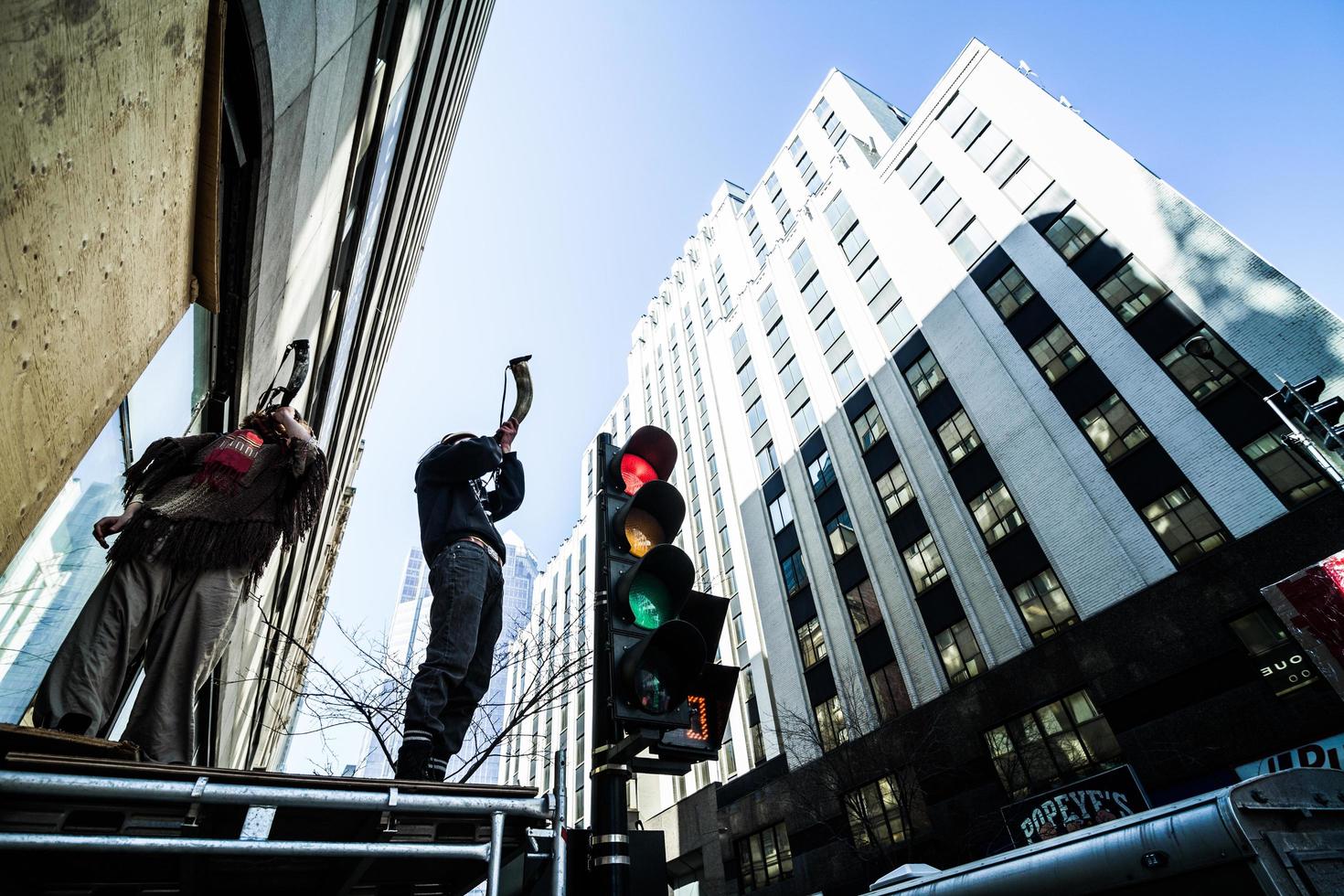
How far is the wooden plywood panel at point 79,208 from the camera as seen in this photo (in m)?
1.58

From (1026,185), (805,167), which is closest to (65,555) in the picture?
(1026,185)

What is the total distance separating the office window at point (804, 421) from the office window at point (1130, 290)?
42.9 feet

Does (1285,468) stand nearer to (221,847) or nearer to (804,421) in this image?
(804,421)

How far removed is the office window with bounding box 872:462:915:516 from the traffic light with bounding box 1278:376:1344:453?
11525 mm

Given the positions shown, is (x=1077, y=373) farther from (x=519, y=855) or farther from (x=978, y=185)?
(x=519, y=855)

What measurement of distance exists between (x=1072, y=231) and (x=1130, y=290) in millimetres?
3362

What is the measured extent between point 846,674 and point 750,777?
6528 mm

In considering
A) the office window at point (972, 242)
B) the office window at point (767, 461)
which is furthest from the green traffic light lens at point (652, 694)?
the office window at point (767, 461)

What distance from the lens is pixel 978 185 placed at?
2497cm

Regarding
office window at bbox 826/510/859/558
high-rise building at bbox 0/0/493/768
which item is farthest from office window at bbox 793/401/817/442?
high-rise building at bbox 0/0/493/768

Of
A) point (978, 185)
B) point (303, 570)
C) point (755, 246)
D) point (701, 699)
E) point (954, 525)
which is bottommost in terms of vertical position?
point (701, 699)

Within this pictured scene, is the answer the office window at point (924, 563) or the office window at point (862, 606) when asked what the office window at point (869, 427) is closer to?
the office window at point (924, 563)

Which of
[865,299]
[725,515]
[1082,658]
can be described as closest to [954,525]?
[1082,658]

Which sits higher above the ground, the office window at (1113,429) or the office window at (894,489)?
the office window at (894,489)
